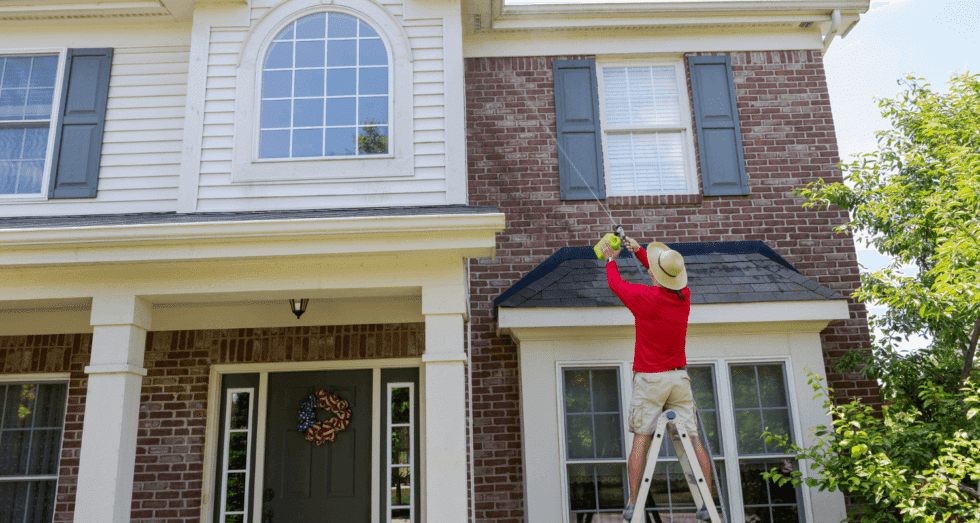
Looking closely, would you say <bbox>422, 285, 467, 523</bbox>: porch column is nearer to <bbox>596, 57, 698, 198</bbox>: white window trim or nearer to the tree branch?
<bbox>596, 57, 698, 198</bbox>: white window trim

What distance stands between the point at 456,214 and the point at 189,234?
175 centimetres

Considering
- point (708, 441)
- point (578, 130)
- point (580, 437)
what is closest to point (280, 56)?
point (578, 130)

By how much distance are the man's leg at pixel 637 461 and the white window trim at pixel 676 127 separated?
282 centimetres

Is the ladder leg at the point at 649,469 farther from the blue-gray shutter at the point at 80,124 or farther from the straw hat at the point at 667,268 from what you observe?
the blue-gray shutter at the point at 80,124

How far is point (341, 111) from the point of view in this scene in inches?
217

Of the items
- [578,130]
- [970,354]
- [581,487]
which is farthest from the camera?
[578,130]

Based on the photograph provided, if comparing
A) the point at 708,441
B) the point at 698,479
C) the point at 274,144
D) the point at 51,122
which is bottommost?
the point at 698,479

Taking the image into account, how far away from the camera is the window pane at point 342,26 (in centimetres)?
570

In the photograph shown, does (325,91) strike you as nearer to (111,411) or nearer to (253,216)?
(253,216)

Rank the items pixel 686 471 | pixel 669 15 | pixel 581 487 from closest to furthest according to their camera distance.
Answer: pixel 686 471, pixel 581 487, pixel 669 15

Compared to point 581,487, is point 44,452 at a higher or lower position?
higher

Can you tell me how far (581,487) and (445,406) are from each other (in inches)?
65.5

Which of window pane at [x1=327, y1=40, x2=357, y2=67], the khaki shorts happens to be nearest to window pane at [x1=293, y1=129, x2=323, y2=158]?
window pane at [x1=327, y1=40, x2=357, y2=67]

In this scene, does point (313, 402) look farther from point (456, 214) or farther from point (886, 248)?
point (886, 248)
